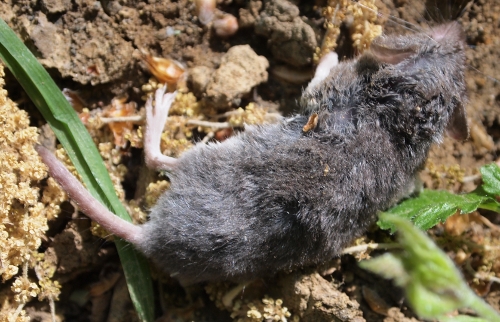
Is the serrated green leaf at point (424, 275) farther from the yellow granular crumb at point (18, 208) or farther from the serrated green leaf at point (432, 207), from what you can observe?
the yellow granular crumb at point (18, 208)

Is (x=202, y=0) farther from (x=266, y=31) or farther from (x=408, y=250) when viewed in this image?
(x=408, y=250)

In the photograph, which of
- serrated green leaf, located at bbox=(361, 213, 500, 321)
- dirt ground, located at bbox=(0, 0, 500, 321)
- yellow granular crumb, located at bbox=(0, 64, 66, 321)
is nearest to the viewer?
serrated green leaf, located at bbox=(361, 213, 500, 321)

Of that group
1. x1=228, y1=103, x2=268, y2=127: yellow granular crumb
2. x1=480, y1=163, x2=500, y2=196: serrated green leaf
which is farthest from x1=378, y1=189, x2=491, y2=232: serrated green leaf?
x1=228, y1=103, x2=268, y2=127: yellow granular crumb

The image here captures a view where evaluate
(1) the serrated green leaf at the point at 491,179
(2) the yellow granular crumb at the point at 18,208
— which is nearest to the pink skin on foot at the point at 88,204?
(2) the yellow granular crumb at the point at 18,208

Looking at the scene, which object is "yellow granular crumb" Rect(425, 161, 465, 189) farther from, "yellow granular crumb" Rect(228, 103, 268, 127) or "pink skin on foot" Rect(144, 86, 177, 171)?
"pink skin on foot" Rect(144, 86, 177, 171)

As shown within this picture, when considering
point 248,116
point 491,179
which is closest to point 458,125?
point 491,179

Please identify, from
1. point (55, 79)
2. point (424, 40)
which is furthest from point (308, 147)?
point (55, 79)

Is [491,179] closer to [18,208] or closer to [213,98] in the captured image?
[213,98]
